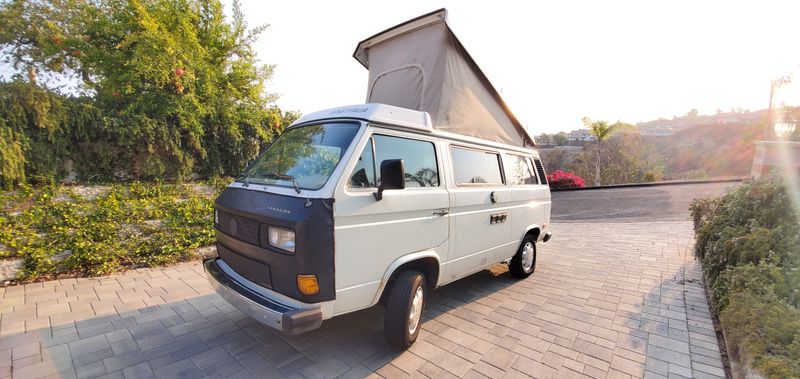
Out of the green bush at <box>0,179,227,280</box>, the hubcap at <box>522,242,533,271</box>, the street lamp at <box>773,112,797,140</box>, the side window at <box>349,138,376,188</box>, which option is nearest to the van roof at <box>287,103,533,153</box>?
the side window at <box>349,138,376,188</box>

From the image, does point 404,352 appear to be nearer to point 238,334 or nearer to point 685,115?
point 238,334

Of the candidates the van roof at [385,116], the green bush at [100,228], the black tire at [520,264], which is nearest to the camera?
the van roof at [385,116]

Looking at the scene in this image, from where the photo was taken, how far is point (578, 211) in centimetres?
1320

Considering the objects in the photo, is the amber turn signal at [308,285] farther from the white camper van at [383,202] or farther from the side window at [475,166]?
the side window at [475,166]

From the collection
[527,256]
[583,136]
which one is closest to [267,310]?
[527,256]

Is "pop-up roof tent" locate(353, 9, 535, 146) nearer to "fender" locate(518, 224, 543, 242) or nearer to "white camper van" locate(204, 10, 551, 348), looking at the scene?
"white camper van" locate(204, 10, 551, 348)

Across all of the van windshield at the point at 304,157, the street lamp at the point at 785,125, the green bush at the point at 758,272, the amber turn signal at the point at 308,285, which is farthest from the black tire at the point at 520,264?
the street lamp at the point at 785,125

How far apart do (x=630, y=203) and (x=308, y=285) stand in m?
15.6

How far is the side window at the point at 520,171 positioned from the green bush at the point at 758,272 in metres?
2.66

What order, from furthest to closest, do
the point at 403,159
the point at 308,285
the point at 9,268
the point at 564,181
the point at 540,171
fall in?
the point at 564,181
the point at 540,171
the point at 9,268
the point at 403,159
the point at 308,285

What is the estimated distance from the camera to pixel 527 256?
215 inches

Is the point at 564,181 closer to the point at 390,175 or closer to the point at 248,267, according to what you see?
the point at 390,175

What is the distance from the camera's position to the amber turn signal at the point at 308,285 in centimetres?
245

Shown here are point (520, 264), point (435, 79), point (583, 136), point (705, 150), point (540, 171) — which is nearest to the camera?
point (435, 79)
